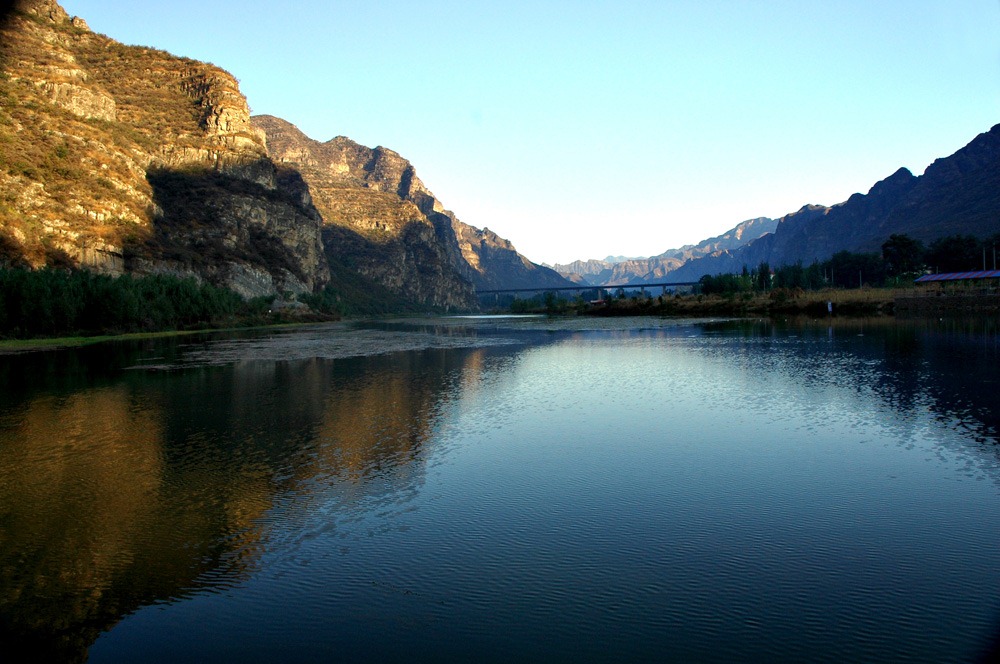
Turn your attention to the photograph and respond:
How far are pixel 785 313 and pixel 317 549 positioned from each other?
111m

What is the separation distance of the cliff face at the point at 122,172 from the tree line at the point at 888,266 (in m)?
116

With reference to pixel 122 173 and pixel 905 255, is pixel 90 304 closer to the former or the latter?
pixel 122 173

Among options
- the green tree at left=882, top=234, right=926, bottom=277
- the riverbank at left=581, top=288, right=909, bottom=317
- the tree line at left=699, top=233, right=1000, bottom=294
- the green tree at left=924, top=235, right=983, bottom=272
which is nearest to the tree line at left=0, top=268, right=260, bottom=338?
the riverbank at left=581, top=288, right=909, bottom=317

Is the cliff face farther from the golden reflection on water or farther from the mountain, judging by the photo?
the golden reflection on water

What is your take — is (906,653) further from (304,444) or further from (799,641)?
(304,444)

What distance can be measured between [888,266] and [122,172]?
6629 inches

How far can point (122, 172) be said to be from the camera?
134 m

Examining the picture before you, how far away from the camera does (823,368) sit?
112 ft

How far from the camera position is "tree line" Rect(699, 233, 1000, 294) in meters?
139

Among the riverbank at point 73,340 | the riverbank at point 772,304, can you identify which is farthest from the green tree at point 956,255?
the riverbank at point 73,340

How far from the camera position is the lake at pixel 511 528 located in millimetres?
8492

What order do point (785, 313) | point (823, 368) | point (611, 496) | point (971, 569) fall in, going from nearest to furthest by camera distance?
point (971, 569) → point (611, 496) → point (823, 368) → point (785, 313)

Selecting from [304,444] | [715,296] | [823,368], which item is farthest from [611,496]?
[715,296]

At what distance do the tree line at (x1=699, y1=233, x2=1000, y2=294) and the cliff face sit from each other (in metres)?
116
